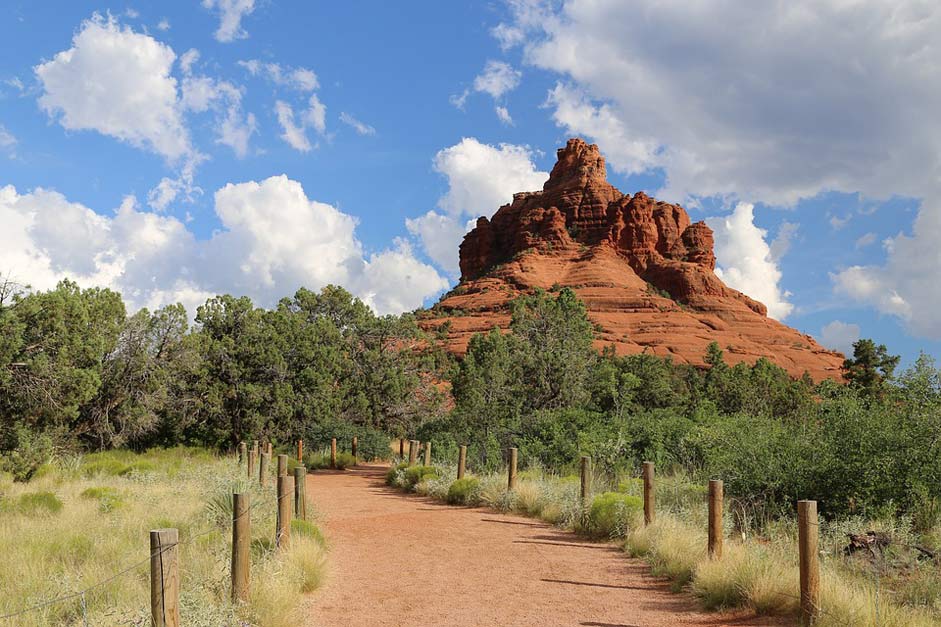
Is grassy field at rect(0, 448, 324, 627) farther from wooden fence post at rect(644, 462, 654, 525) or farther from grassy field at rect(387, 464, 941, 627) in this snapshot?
wooden fence post at rect(644, 462, 654, 525)

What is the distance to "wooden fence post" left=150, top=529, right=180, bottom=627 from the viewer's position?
4.60m

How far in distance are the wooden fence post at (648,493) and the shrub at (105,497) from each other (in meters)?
9.35

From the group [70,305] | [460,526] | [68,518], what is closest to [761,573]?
[460,526]

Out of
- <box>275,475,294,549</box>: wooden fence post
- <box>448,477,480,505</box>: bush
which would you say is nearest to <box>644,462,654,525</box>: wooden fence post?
<box>275,475,294,549</box>: wooden fence post

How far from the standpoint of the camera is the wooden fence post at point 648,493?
10664 mm

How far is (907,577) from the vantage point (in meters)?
7.80

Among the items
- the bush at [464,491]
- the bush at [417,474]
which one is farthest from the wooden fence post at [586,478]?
the bush at [417,474]

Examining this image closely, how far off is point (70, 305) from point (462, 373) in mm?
15055

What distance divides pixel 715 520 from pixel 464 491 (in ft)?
29.1

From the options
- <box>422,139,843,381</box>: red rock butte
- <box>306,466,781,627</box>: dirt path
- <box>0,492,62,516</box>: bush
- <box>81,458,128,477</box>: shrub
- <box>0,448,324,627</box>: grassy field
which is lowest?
<box>81,458,128,477</box>: shrub

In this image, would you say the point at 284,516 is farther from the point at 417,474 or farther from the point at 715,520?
the point at 417,474

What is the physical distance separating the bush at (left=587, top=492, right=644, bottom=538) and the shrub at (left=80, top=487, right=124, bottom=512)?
8618 millimetres

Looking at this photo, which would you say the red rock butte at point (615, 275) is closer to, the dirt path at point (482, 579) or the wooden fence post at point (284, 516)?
the dirt path at point (482, 579)

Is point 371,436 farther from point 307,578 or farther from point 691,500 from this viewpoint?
point 307,578
